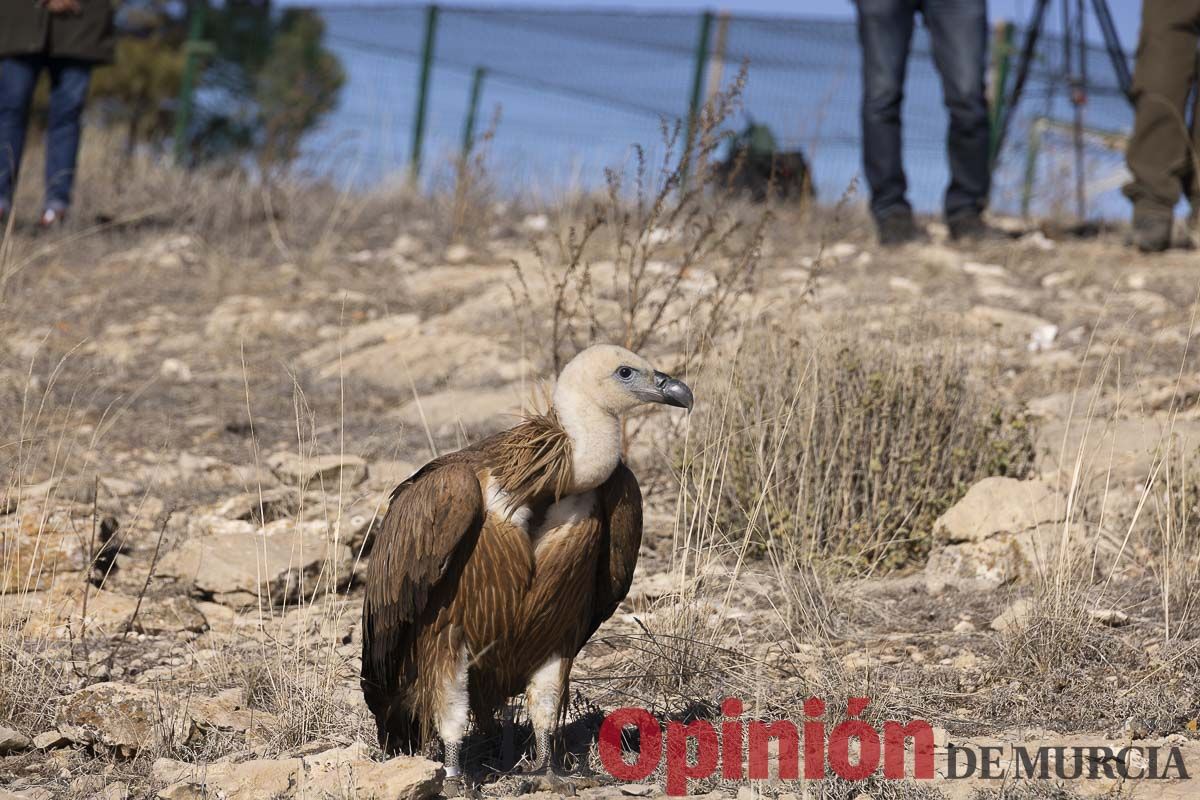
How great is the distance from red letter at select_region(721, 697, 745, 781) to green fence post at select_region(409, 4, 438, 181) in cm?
1004

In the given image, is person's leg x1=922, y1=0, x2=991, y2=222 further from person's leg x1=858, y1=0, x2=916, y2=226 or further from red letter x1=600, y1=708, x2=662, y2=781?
red letter x1=600, y1=708, x2=662, y2=781

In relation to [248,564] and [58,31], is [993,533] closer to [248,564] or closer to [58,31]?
[248,564]

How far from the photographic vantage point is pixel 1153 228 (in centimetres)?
861

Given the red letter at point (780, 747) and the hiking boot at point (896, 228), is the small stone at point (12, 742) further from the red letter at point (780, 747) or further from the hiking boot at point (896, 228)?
the hiking boot at point (896, 228)

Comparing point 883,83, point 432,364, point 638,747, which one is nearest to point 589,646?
point 638,747

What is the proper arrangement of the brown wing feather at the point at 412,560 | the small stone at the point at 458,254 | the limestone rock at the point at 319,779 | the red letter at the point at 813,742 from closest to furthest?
the limestone rock at the point at 319,779, the brown wing feather at the point at 412,560, the red letter at the point at 813,742, the small stone at the point at 458,254

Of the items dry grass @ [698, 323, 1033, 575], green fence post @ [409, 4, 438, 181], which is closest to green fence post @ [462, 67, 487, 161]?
green fence post @ [409, 4, 438, 181]

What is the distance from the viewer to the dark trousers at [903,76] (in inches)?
337

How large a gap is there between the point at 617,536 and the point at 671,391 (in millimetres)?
408

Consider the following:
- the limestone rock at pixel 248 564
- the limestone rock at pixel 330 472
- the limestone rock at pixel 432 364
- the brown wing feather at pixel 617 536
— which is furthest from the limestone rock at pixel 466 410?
the brown wing feather at pixel 617 536

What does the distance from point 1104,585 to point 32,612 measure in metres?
3.43

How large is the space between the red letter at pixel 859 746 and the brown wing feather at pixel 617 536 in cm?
67

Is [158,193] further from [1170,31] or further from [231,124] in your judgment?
[1170,31]

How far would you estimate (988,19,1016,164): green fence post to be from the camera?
12.3 metres
